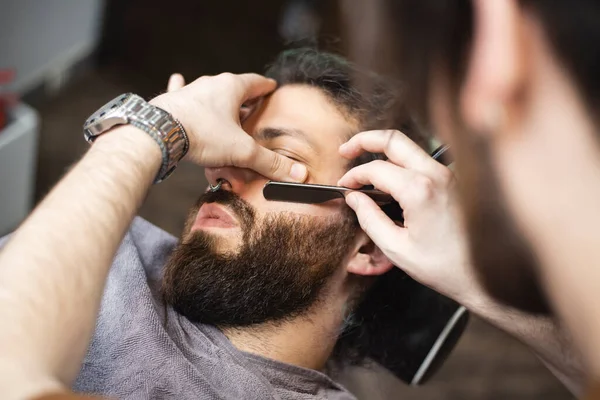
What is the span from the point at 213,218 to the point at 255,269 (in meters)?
0.13

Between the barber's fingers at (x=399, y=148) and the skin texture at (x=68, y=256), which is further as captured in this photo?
the barber's fingers at (x=399, y=148)

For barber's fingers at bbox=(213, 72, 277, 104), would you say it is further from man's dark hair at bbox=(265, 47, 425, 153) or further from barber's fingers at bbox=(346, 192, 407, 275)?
barber's fingers at bbox=(346, 192, 407, 275)

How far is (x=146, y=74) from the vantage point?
8.77 feet

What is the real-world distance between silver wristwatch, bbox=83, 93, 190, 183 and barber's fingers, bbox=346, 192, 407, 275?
0.29 meters

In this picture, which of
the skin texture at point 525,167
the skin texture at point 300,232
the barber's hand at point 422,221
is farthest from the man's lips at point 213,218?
the skin texture at point 525,167

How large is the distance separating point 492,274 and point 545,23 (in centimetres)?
27

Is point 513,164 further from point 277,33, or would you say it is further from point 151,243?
point 277,33

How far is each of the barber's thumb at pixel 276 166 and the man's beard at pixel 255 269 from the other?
68 mm

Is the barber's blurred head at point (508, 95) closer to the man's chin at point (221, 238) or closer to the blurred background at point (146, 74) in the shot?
the man's chin at point (221, 238)

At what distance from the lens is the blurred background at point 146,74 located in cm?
184

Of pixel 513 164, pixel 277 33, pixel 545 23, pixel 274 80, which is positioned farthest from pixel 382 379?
pixel 277 33

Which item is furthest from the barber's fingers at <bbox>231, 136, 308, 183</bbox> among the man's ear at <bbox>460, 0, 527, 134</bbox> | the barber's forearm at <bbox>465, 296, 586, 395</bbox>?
the man's ear at <bbox>460, 0, 527, 134</bbox>

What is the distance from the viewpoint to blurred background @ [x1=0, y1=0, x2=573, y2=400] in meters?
1.84

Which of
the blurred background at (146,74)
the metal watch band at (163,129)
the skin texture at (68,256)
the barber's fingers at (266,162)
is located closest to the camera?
the skin texture at (68,256)
